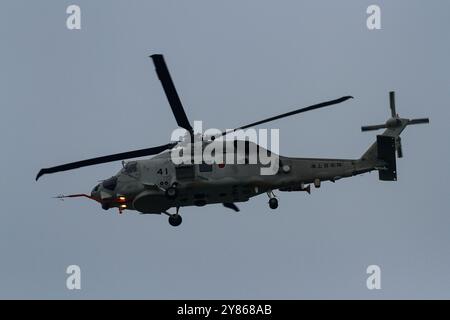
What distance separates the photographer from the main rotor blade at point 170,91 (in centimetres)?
4497

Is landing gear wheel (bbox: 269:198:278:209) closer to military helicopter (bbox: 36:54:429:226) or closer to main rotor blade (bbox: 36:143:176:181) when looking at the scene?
military helicopter (bbox: 36:54:429:226)

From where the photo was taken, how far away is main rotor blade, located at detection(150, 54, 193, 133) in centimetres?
4497

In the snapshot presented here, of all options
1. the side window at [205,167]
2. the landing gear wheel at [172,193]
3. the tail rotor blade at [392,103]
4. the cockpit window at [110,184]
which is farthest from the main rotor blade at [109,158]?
the tail rotor blade at [392,103]

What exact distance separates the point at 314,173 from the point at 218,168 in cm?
566

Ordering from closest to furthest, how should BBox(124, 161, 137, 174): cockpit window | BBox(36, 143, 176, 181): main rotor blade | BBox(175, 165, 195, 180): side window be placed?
BBox(36, 143, 176, 181): main rotor blade, BBox(175, 165, 195, 180): side window, BBox(124, 161, 137, 174): cockpit window

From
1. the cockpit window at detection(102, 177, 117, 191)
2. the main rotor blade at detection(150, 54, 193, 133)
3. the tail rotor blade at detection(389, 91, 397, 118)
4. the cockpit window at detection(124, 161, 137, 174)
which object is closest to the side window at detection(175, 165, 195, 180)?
the main rotor blade at detection(150, 54, 193, 133)

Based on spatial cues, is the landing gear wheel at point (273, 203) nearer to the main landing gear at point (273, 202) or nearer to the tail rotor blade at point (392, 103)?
the main landing gear at point (273, 202)

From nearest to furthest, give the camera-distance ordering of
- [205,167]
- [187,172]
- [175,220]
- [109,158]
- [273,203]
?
[109,158] → [273,203] → [205,167] → [187,172] → [175,220]

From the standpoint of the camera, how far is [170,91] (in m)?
46.6

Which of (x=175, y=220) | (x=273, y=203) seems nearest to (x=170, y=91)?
(x=273, y=203)

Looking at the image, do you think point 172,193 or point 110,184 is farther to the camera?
point 110,184

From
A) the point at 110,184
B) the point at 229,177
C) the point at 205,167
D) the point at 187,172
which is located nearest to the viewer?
the point at 229,177

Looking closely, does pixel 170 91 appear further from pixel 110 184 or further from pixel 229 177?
pixel 110 184
